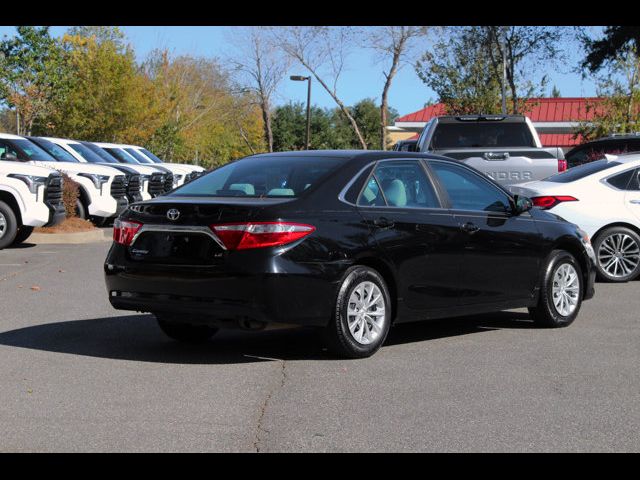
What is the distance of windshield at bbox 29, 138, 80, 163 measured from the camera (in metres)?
23.5

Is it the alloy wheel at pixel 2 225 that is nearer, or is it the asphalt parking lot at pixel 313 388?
the asphalt parking lot at pixel 313 388

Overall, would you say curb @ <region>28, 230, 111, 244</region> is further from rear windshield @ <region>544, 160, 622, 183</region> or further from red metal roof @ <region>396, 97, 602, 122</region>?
red metal roof @ <region>396, 97, 602, 122</region>

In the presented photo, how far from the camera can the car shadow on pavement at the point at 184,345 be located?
8398 millimetres

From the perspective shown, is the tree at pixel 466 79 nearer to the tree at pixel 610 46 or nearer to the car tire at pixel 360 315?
the tree at pixel 610 46

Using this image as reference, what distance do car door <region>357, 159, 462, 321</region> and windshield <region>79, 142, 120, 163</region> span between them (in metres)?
17.5

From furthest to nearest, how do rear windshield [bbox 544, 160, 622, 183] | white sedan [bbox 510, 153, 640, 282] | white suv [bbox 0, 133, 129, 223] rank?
1. white suv [bbox 0, 133, 129, 223]
2. rear windshield [bbox 544, 160, 622, 183]
3. white sedan [bbox 510, 153, 640, 282]

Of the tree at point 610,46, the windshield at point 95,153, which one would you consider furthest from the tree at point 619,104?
the windshield at point 95,153

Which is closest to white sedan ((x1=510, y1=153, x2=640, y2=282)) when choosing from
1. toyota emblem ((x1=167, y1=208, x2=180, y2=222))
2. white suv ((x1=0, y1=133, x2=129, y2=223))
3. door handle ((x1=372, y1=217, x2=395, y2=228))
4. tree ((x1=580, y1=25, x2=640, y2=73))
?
door handle ((x1=372, y1=217, x2=395, y2=228))

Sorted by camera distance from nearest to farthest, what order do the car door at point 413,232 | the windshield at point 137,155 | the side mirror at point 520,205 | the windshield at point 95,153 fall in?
1. the car door at point 413,232
2. the side mirror at point 520,205
3. the windshield at point 95,153
4. the windshield at point 137,155

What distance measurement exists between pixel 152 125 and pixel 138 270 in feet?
126

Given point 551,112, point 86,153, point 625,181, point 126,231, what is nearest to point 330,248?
point 126,231

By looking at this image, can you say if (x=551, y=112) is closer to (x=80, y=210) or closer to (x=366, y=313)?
(x=80, y=210)

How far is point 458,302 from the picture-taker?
9.06 metres

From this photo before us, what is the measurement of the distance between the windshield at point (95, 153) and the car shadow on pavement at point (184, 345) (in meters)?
15.7
